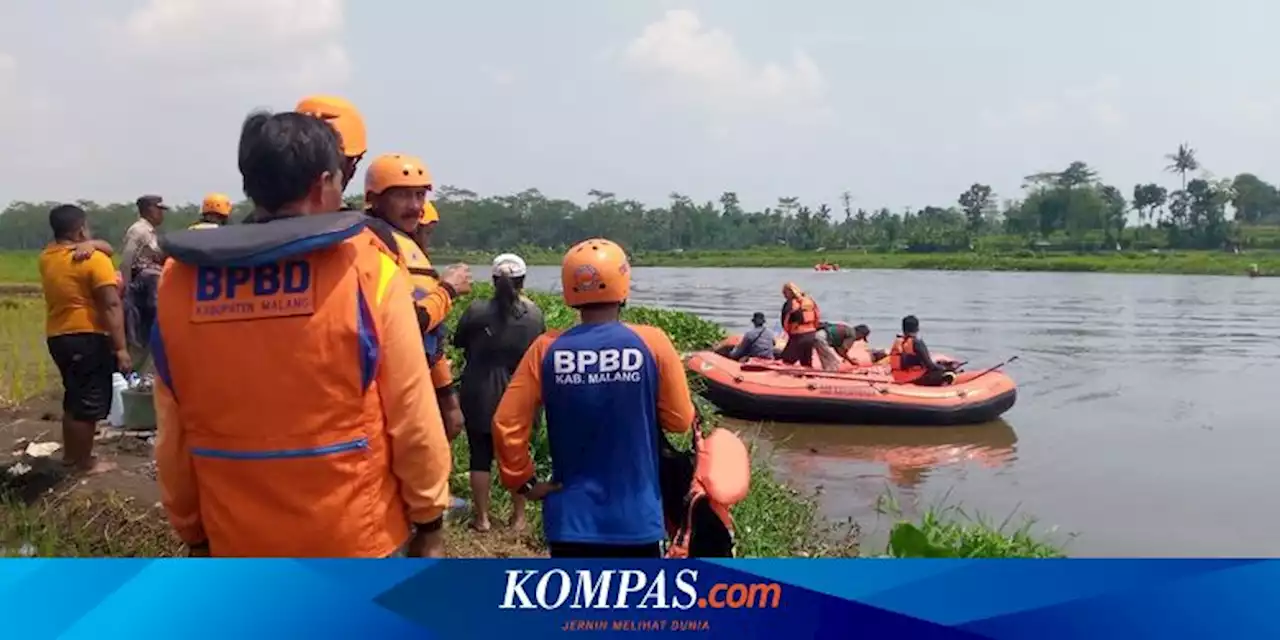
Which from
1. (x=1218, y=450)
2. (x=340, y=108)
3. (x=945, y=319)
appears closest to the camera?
(x=340, y=108)

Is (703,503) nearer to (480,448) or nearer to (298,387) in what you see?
(298,387)

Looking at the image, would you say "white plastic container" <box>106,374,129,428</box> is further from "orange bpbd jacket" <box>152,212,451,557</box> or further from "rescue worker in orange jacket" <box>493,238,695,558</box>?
"orange bpbd jacket" <box>152,212,451,557</box>

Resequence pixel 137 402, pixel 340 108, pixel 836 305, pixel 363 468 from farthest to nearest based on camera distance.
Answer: pixel 836 305 → pixel 137 402 → pixel 340 108 → pixel 363 468

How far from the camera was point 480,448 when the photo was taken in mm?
5406

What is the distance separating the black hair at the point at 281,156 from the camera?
81.9 inches

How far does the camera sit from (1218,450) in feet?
36.8

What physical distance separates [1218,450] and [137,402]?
1038 centimetres

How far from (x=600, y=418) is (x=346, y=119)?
1077 mm

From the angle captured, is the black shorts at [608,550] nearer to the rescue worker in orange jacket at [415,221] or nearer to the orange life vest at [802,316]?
the rescue worker in orange jacket at [415,221]

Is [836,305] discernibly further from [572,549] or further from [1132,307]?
[572,549]

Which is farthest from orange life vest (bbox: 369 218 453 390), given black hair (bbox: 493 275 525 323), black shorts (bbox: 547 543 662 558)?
black hair (bbox: 493 275 525 323)

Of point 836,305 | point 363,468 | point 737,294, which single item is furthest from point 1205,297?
point 363,468

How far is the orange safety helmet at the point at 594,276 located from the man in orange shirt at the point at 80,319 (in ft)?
10.7

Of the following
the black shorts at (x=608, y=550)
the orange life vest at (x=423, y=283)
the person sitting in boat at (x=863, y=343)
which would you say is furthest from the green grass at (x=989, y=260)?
the black shorts at (x=608, y=550)
